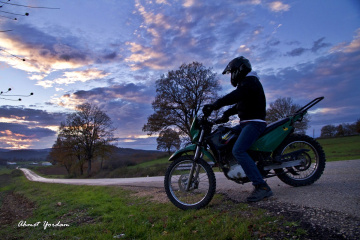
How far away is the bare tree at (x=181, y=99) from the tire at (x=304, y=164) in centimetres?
2215

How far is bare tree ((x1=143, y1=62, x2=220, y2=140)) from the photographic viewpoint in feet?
88.0

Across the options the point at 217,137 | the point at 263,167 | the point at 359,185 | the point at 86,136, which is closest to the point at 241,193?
the point at 263,167

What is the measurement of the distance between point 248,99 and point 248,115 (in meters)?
0.26

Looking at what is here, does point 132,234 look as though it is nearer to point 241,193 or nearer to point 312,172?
point 241,193

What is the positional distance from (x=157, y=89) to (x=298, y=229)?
86.4 ft

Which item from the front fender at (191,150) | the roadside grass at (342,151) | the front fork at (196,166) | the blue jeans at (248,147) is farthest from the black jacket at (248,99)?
the roadside grass at (342,151)

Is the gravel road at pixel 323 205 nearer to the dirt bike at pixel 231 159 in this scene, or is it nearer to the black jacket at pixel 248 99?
the dirt bike at pixel 231 159

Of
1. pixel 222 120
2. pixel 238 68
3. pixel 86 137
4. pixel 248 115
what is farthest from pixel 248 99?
pixel 86 137

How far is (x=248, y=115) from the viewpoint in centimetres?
389

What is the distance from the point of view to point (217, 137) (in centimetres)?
408

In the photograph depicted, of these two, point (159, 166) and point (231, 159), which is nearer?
point (231, 159)

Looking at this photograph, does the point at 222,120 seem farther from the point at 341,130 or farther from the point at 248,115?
the point at 341,130

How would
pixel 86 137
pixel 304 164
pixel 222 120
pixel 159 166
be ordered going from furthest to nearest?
pixel 86 137 < pixel 159 166 < pixel 222 120 < pixel 304 164

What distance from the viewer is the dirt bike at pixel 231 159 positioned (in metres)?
3.93
